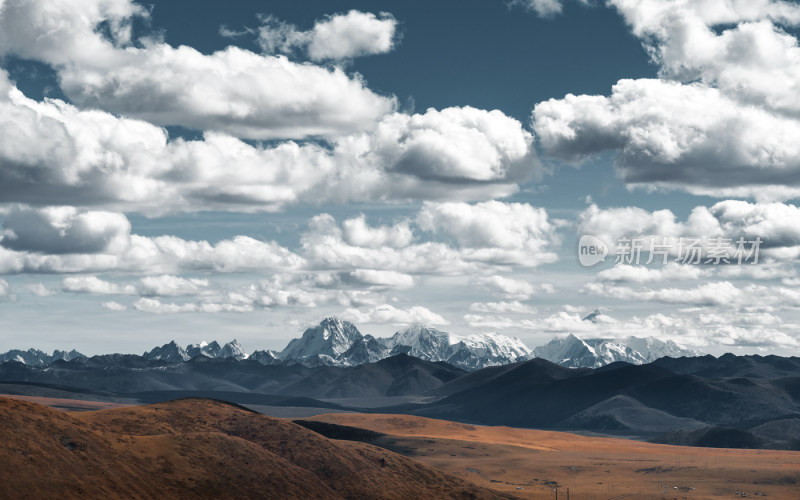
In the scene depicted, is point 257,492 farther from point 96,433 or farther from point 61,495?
point 61,495

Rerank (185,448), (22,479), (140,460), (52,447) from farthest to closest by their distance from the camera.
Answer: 1. (185,448)
2. (140,460)
3. (52,447)
4. (22,479)

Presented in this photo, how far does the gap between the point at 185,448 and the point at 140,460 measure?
14.0 meters

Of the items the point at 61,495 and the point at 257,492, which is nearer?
the point at 61,495

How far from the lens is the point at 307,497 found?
19538cm

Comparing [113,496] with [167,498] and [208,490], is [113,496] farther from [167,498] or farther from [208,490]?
[208,490]

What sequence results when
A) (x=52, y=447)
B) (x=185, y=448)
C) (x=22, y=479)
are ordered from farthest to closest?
(x=185, y=448), (x=52, y=447), (x=22, y=479)

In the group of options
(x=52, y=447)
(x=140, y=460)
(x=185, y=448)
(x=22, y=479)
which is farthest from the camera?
(x=185, y=448)

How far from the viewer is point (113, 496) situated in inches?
6260

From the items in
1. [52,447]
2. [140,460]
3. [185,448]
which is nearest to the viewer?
[52,447]

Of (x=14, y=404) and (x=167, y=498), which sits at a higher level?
(x=14, y=404)

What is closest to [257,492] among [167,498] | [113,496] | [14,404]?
[167,498]

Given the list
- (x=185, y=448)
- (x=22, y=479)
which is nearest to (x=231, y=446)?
(x=185, y=448)

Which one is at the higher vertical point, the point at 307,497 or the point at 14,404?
the point at 14,404

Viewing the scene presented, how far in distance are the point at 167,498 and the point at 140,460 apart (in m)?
13.0
